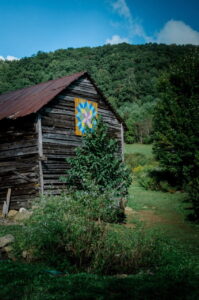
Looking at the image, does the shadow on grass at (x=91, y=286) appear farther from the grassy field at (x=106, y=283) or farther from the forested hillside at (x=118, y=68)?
the forested hillside at (x=118, y=68)

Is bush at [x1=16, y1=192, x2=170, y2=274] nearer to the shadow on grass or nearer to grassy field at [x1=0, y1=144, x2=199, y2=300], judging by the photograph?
grassy field at [x1=0, y1=144, x2=199, y2=300]

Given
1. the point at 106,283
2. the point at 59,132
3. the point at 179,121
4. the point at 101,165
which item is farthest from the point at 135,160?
the point at 106,283

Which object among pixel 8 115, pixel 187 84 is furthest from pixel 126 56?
pixel 8 115

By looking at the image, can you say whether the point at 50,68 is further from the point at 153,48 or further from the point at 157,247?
the point at 157,247

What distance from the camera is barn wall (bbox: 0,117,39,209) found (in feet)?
48.9

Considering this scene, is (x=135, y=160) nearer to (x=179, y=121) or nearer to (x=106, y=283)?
(x=179, y=121)

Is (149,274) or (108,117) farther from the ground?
(108,117)

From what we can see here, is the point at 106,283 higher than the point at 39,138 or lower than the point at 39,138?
lower

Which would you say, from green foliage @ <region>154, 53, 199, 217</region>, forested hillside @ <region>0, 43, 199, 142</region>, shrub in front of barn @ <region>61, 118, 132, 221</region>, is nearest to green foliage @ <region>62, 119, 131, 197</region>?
shrub in front of barn @ <region>61, 118, 132, 221</region>

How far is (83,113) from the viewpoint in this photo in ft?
57.6

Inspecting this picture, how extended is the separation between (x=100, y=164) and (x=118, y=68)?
77805 millimetres

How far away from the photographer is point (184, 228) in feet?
38.7

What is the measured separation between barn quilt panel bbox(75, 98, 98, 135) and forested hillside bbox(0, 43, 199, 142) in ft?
139

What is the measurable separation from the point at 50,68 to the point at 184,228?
65.7 meters
